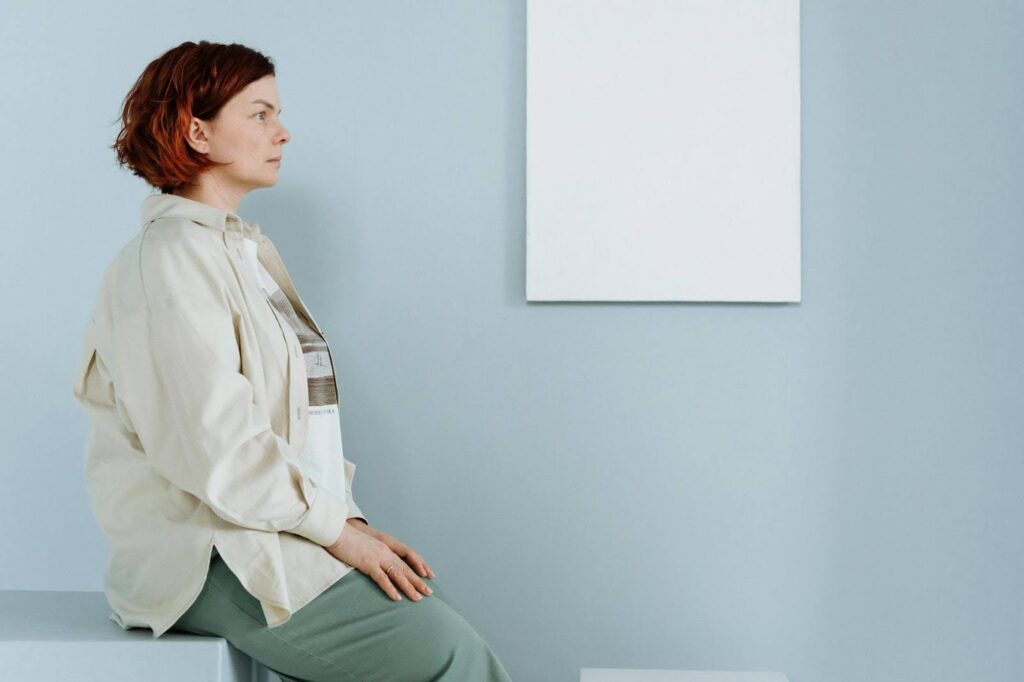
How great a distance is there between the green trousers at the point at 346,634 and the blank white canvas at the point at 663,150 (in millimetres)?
683

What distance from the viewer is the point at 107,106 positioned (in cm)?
206

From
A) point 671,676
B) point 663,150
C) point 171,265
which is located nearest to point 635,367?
A: point 663,150

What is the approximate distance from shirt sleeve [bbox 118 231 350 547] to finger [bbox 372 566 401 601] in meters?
0.08

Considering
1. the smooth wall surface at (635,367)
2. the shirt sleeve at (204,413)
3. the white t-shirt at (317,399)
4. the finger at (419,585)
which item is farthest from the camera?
the smooth wall surface at (635,367)

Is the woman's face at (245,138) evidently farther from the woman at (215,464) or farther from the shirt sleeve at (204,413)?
the shirt sleeve at (204,413)

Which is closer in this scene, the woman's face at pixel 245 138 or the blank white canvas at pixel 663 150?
the woman's face at pixel 245 138

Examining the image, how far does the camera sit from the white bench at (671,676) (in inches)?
68.7

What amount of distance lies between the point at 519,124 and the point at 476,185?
0.14 metres

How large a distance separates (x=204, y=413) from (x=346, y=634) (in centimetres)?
35

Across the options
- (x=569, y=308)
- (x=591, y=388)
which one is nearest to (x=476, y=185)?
(x=569, y=308)

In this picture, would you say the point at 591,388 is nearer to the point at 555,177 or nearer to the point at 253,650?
the point at 555,177

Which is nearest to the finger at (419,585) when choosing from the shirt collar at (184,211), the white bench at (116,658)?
the white bench at (116,658)

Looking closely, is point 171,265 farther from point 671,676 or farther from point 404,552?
point 671,676

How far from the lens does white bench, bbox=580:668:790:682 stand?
1.74 meters
